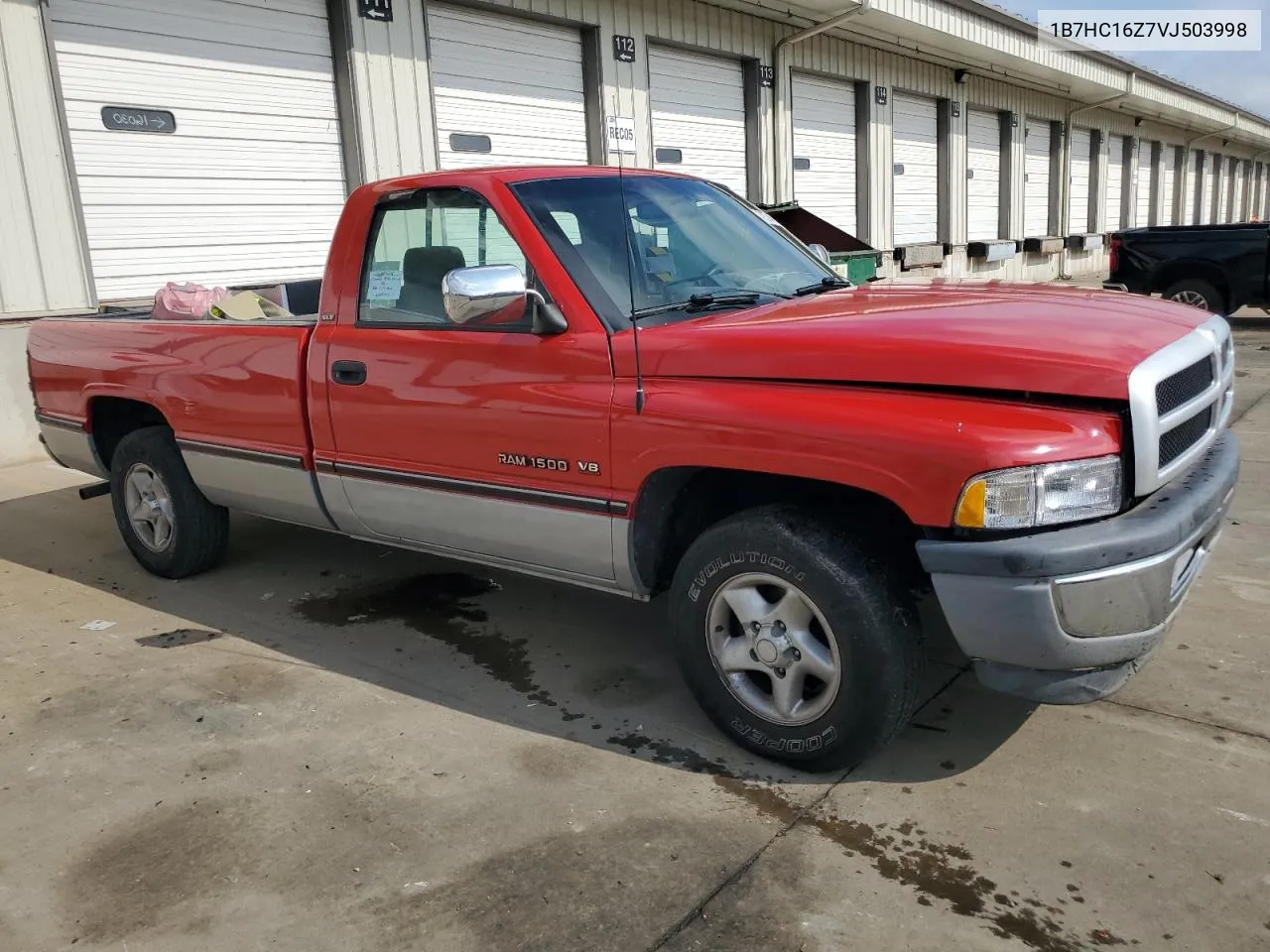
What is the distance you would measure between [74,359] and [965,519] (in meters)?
4.73

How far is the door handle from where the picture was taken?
4020 mm

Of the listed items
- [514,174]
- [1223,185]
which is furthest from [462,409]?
[1223,185]

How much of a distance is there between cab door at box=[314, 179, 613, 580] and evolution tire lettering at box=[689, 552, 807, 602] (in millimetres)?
383

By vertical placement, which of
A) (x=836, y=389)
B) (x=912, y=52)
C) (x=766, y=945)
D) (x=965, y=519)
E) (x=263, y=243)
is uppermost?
(x=912, y=52)

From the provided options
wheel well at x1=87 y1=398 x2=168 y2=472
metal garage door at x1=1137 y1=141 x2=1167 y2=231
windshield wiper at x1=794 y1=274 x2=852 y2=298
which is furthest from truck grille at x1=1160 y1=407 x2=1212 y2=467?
metal garage door at x1=1137 y1=141 x2=1167 y2=231

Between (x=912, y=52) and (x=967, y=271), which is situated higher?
(x=912, y=52)

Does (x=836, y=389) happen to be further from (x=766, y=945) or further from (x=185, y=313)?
(x=185, y=313)

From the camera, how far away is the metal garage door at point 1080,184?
26484 mm

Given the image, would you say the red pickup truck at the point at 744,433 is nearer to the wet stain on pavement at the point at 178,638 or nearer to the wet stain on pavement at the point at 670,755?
the wet stain on pavement at the point at 670,755

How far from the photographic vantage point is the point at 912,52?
18.3 meters

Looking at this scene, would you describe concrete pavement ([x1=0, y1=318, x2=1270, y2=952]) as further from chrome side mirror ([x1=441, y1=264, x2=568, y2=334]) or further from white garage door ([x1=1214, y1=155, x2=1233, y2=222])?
white garage door ([x1=1214, y1=155, x2=1233, y2=222])

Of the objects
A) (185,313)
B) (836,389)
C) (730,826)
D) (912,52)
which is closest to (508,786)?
(730,826)

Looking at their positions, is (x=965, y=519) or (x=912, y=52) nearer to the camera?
(x=965, y=519)

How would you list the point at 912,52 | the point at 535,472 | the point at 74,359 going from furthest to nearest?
the point at 912,52
the point at 74,359
the point at 535,472
